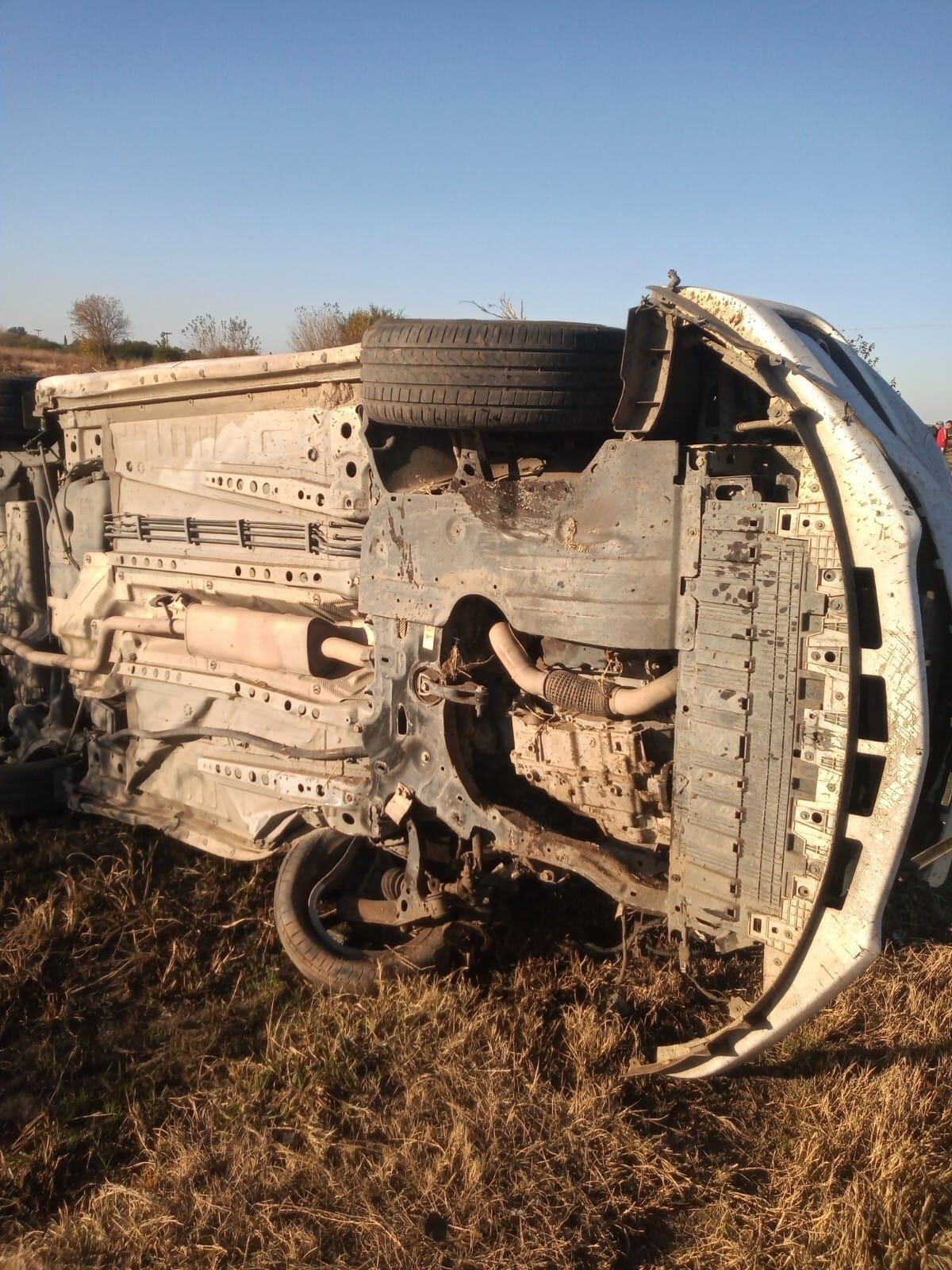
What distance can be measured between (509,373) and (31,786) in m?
4.28

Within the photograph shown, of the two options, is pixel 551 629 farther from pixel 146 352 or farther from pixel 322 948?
pixel 146 352

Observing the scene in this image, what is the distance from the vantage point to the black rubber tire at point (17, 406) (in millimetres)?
6527

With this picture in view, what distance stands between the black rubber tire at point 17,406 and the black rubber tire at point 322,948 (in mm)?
3781

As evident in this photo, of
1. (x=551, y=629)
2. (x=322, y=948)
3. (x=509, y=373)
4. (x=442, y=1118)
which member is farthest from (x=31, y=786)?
(x=509, y=373)

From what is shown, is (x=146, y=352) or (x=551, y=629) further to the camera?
(x=146, y=352)

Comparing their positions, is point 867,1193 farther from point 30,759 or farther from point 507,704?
point 30,759

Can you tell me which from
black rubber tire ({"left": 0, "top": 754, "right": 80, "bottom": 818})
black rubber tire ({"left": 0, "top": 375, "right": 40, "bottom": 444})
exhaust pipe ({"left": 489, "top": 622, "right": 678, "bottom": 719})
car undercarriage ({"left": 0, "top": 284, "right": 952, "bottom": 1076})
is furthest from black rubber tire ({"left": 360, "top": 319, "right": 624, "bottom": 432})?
black rubber tire ({"left": 0, "top": 375, "right": 40, "bottom": 444})

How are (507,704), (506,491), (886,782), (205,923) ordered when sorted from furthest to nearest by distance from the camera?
1. (205,923)
2. (507,704)
3. (506,491)
4. (886,782)

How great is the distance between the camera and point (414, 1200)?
3.08 metres

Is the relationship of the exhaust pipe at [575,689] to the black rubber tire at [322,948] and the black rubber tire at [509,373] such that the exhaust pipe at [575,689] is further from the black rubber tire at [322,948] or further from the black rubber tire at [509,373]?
the black rubber tire at [322,948]

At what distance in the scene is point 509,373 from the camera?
345 centimetres

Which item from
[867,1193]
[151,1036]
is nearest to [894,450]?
[867,1193]

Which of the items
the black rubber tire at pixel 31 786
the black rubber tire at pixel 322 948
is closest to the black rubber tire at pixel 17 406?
the black rubber tire at pixel 31 786

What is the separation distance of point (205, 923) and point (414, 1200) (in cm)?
220
